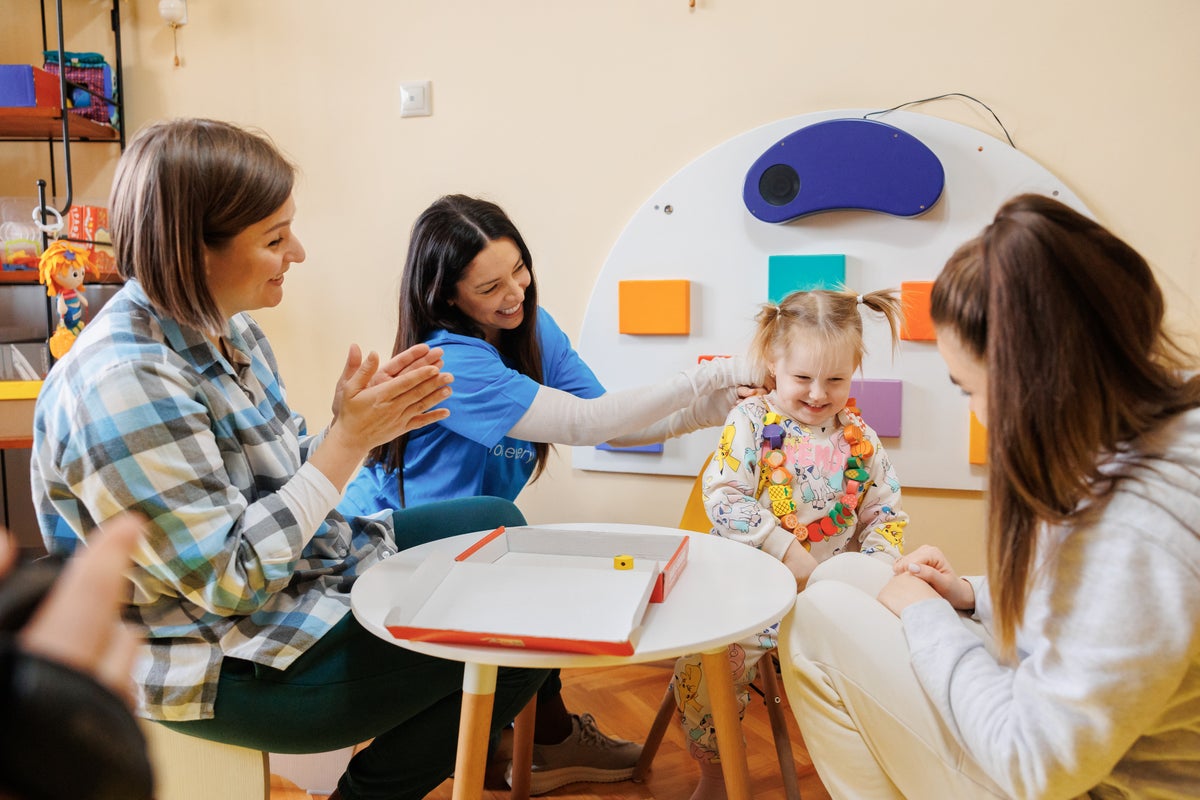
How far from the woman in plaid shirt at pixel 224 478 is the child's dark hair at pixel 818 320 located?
2.21 ft

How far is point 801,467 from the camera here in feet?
5.03

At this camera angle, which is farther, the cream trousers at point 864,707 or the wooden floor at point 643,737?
the wooden floor at point 643,737

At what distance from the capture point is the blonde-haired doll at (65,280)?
2.21 m

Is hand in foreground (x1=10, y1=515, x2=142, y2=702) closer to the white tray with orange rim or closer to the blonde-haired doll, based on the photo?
the white tray with orange rim

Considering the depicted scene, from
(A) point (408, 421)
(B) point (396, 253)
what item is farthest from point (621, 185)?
(A) point (408, 421)

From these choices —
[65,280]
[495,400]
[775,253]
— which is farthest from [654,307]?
[65,280]

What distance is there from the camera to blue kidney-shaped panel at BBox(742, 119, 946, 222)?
5.99 feet

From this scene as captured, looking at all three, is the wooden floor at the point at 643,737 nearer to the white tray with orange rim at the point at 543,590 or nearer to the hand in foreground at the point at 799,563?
the hand in foreground at the point at 799,563

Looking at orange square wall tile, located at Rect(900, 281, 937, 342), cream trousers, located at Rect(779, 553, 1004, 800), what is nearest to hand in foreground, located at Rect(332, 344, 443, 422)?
cream trousers, located at Rect(779, 553, 1004, 800)

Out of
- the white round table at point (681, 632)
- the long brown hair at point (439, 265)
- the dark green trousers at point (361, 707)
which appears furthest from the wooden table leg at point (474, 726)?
the long brown hair at point (439, 265)

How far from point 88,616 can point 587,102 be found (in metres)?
2.00

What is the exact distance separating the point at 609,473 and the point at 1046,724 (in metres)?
1.51

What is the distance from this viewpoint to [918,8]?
1839 mm

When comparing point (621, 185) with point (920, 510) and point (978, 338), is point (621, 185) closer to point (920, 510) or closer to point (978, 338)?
point (920, 510)
